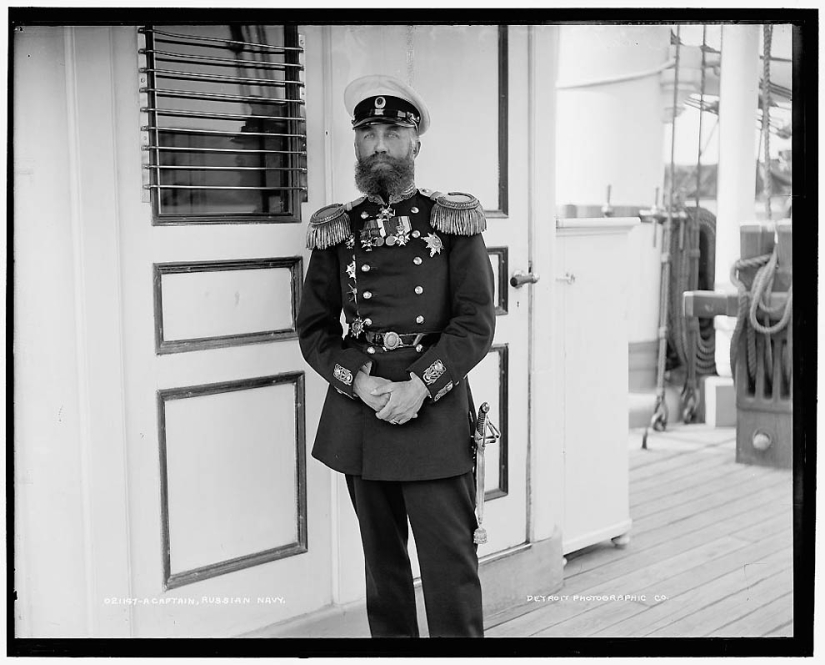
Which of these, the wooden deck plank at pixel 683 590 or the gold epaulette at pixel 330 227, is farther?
the wooden deck plank at pixel 683 590

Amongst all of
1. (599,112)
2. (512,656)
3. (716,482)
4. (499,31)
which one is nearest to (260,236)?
(499,31)

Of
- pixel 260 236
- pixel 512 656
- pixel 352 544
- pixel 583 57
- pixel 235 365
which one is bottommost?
pixel 512 656

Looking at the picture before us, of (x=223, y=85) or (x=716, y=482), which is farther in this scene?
(x=716, y=482)

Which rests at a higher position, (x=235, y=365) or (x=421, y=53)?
(x=421, y=53)

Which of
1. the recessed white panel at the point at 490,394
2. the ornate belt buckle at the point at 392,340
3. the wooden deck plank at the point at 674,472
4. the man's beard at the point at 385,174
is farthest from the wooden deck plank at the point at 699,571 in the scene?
the man's beard at the point at 385,174

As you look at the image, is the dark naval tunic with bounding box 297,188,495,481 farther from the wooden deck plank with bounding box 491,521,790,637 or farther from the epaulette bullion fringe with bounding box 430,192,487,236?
the wooden deck plank with bounding box 491,521,790,637

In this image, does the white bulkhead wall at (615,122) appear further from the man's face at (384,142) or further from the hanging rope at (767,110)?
the man's face at (384,142)

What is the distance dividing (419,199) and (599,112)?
198 cm

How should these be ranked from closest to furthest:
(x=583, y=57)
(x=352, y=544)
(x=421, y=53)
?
(x=421, y=53)
(x=352, y=544)
(x=583, y=57)

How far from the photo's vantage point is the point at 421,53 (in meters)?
2.40

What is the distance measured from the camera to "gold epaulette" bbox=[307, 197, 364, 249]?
88.2 inches

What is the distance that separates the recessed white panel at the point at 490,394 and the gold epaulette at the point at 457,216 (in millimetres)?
552

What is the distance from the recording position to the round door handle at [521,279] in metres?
2.70

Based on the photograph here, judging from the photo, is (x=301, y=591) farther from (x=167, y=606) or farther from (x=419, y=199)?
(x=419, y=199)
